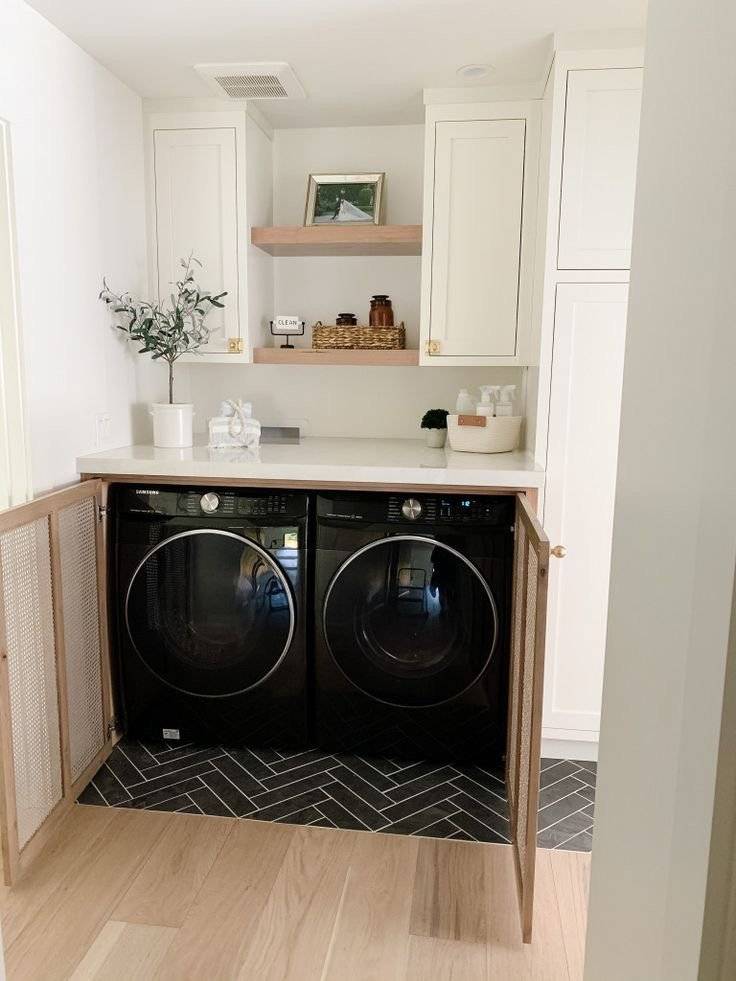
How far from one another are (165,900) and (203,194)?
2.41m

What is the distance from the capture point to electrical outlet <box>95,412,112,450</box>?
2.58m

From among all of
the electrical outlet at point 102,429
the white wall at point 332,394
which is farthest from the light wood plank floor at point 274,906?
the white wall at point 332,394

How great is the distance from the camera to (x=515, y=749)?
212 cm

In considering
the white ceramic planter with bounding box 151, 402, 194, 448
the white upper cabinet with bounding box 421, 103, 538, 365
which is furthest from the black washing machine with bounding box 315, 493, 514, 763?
the white upper cabinet with bounding box 421, 103, 538, 365

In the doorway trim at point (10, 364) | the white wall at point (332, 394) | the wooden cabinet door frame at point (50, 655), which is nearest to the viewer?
the wooden cabinet door frame at point (50, 655)

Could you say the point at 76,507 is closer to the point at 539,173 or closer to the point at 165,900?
the point at 165,900

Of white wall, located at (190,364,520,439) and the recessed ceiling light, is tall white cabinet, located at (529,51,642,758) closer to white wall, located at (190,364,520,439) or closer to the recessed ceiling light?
the recessed ceiling light

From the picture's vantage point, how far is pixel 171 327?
2.65m

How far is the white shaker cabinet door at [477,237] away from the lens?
264 cm

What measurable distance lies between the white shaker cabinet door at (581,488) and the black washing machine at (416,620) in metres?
0.23

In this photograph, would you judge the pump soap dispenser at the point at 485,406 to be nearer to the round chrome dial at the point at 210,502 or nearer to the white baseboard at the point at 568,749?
the round chrome dial at the point at 210,502

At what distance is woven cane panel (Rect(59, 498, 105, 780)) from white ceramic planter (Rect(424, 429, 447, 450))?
50.5 inches

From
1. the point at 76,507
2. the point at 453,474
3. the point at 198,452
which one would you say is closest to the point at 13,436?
the point at 76,507

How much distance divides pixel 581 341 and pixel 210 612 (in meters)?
1.55
